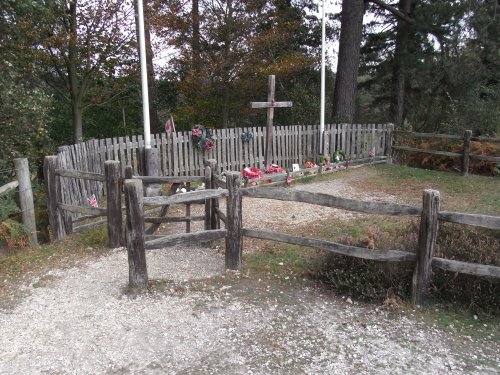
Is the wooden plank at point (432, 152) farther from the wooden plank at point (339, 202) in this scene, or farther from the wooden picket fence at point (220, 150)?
the wooden plank at point (339, 202)

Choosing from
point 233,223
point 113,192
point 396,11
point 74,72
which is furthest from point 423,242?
point 396,11

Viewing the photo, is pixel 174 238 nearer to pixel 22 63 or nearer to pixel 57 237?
pixel 57 237

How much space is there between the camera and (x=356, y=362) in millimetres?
3561

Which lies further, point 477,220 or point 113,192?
point 113,192

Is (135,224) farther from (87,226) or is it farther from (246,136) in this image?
(246,136)

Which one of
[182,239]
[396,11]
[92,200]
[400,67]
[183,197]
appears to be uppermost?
[396,11]

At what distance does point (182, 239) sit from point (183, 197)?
1.55ft

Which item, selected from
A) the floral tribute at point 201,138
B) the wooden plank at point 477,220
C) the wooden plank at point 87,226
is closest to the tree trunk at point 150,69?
the floral tribute at point 201,138

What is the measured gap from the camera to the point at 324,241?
480 cm

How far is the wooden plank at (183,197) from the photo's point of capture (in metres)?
4.78

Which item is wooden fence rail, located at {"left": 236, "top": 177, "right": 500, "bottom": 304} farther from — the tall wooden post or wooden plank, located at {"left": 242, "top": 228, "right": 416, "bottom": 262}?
the tall wooden post

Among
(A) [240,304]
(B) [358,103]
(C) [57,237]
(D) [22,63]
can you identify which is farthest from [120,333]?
(B) [358,103]

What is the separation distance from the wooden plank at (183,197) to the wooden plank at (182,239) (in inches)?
15.1

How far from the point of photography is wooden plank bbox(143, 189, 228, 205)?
478 cm
